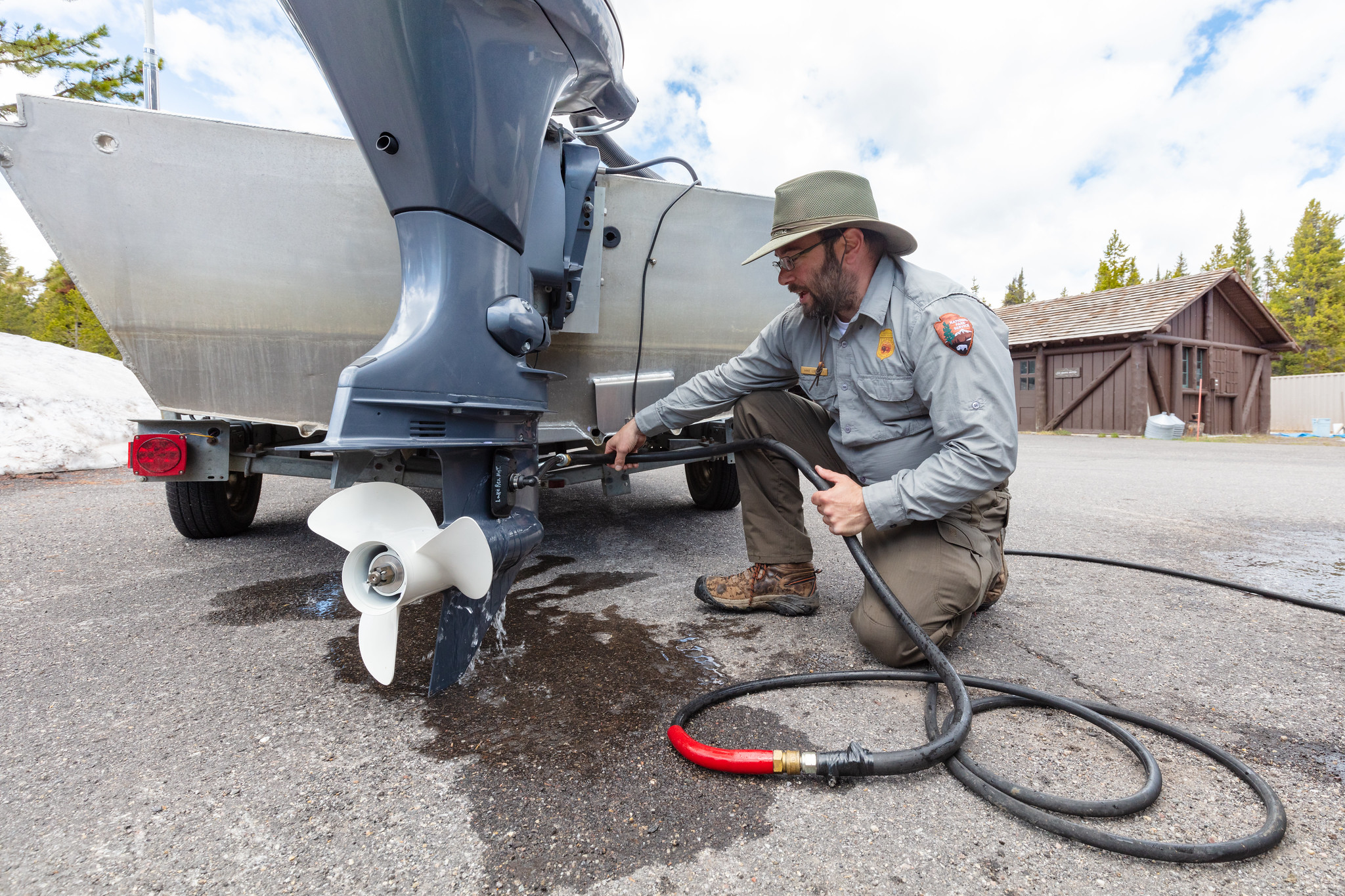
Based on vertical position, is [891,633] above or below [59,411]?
below

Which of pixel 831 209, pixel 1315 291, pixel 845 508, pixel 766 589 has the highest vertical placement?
pixel 1315 291

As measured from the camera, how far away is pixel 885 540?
1.83m

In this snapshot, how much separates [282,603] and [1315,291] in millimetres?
37378

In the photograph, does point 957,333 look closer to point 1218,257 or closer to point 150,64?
point 150,64

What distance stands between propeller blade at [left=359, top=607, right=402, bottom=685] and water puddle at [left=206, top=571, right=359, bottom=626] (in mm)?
804

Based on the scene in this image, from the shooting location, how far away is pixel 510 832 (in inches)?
40.4

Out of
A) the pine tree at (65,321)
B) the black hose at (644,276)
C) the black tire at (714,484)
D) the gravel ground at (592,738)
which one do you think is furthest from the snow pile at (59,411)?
the pine tree at (65,321)

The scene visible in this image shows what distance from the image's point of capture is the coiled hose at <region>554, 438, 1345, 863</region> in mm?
979

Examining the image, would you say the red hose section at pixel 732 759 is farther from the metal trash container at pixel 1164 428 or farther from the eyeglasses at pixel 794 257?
the metal trash container at pixel 1164 428

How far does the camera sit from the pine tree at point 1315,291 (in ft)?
81.8

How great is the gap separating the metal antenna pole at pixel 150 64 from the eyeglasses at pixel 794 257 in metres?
2.17

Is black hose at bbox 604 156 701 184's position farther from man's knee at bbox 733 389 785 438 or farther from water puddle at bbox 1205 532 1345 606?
water puddle at bbox 1205 532 1345 606

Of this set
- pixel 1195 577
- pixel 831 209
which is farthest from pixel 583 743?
pixel 1195 577

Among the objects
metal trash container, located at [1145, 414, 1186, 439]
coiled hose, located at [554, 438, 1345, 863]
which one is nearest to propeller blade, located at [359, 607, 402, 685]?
coiled hose, located at [554, 438, 1345, 863]
